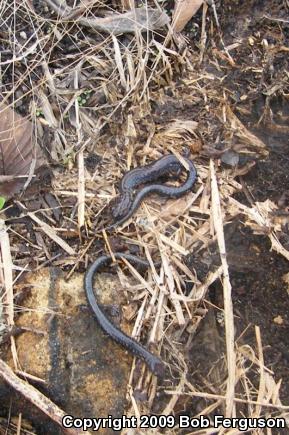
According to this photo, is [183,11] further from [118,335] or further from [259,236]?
[118,335]

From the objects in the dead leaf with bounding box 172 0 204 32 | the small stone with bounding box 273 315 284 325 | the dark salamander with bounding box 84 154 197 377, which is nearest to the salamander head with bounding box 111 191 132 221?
the dark salamander with bounding box 84 154 197 377

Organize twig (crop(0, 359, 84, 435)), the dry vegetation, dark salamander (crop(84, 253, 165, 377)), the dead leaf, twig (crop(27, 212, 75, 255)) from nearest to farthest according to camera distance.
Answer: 1. twig (crop(0, 359, 84, 435))
2. dark salamander (crop(84, 253, 165, 377))
3. the dry vegetation
4. twig (crop(27, 212, 75, 255))
5. the dead leaf

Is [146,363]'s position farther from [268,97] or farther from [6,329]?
[268,97]

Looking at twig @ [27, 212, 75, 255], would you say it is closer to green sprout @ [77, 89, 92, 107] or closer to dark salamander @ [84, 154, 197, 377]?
dark salamander @ [84, 154, 197, 377]

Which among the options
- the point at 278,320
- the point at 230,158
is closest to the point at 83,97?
the point at 230,158

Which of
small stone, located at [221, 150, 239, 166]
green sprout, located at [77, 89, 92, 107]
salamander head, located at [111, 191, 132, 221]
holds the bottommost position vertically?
salamander head, located at [111, 191, 132, 221]

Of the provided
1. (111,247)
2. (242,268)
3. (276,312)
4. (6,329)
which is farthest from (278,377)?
(6,329)
